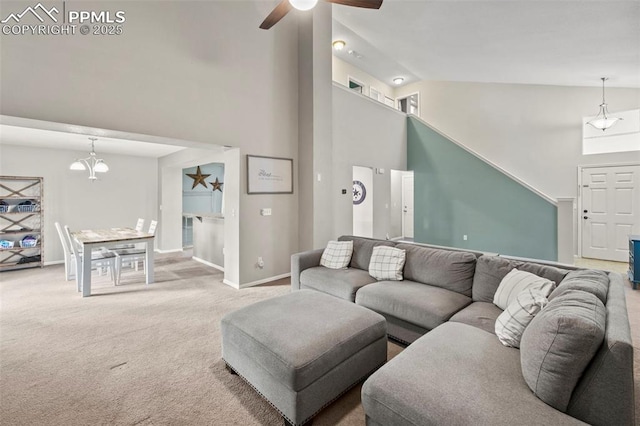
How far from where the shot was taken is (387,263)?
308 cm

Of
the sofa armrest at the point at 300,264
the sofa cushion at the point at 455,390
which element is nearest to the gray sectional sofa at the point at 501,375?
the sofa cushion at the point at 455,390

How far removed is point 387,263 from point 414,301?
2.29 ft

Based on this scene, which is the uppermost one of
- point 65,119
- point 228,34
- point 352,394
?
point 228,34

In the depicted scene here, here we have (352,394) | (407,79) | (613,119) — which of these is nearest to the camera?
(352,394)

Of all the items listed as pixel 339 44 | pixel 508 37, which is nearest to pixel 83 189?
pixel 339 44

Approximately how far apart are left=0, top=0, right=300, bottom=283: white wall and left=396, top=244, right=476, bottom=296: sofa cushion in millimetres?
2471

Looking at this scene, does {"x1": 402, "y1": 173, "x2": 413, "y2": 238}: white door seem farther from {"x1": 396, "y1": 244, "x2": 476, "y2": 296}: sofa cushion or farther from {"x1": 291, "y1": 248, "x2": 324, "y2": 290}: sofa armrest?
{"x1": 396, "y1": 244, "x2": 476, "y2": 296}: sofa cushion

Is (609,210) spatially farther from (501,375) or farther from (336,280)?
(501,375)

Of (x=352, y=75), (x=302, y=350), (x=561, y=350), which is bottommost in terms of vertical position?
(x=302, y=350)

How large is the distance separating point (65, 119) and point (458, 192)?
22.5 ft

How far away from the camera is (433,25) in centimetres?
431

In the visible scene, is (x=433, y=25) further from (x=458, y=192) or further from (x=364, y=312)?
(x=364, y=312)

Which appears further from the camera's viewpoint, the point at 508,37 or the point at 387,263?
the point at 508,37

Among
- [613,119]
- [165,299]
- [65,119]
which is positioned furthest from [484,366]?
[613,119]
